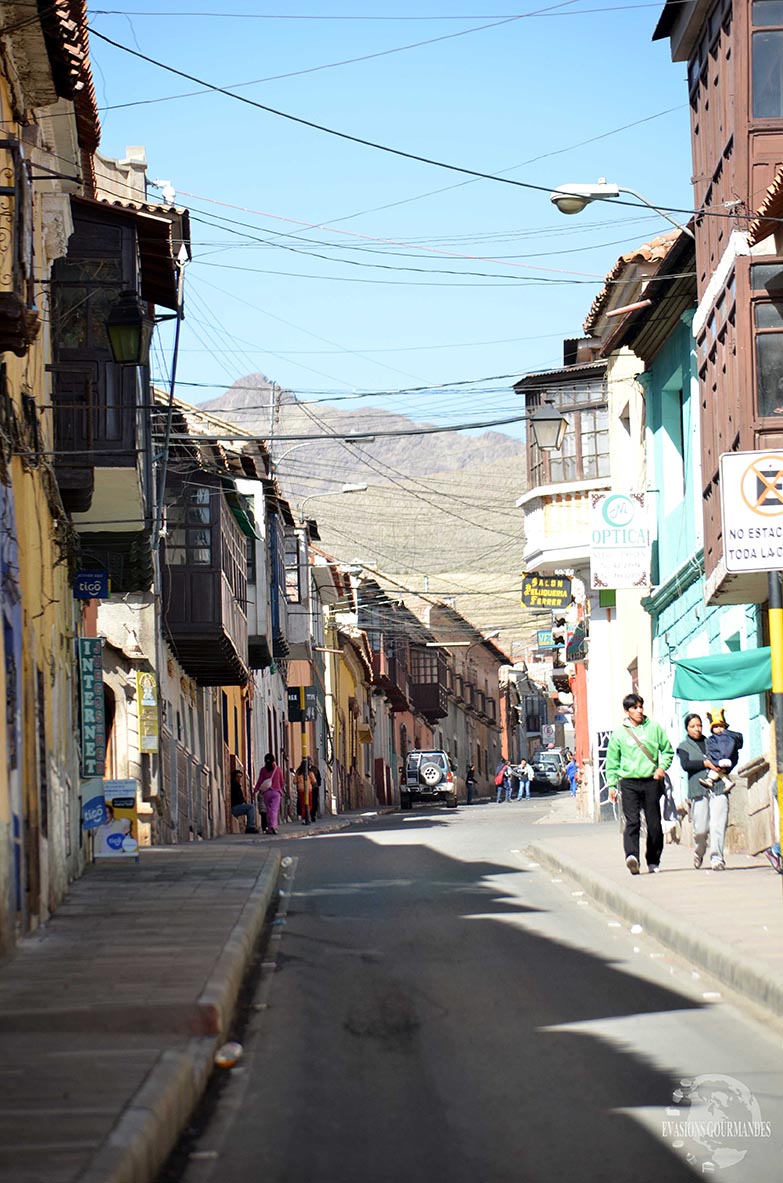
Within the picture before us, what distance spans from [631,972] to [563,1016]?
5.78ft

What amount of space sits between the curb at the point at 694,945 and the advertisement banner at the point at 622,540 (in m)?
10.0

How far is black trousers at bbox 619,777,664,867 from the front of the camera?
56.3 feet

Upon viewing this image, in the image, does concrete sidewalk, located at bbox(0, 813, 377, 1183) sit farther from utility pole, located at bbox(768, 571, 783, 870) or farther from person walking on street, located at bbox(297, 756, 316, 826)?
person walking on street, located at bbox(297, 756, 316, 826)

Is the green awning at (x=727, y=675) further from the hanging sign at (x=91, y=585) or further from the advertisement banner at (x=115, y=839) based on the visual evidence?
the advertisement banner at (x=115, y=839)

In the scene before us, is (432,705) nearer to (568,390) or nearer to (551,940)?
(568,390)

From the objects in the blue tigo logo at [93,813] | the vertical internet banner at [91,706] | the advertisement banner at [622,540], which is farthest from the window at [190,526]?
the blue tigo logo at [93,813]

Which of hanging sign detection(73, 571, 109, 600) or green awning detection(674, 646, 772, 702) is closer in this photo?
green awning detection(674, 646, 772, 702)

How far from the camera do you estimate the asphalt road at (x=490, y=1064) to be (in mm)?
6523

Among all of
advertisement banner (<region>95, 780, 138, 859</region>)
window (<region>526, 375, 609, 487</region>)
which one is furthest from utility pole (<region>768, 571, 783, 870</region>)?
window (<region>526, 375, 609, 487</region>)

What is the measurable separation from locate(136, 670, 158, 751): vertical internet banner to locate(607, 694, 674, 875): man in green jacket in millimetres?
12311

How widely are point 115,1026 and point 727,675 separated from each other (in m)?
11.1

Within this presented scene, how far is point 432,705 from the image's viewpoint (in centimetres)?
8900

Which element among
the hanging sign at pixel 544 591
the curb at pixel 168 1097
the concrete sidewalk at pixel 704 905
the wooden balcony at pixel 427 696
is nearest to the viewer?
the curb at pixel 168 1097

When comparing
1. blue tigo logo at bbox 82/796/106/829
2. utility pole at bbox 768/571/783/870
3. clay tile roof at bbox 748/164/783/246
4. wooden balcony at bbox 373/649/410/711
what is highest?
clay tile roof at bbox 748/164/783/246
